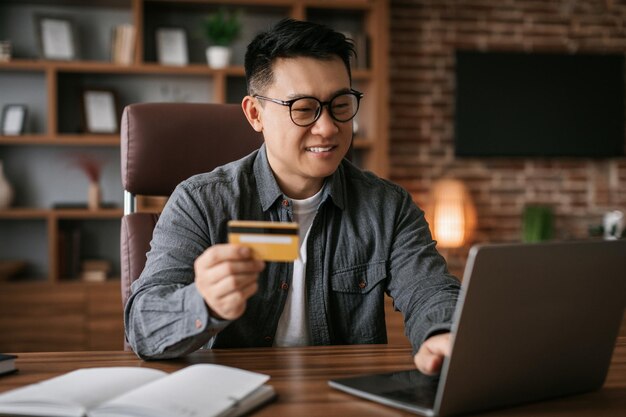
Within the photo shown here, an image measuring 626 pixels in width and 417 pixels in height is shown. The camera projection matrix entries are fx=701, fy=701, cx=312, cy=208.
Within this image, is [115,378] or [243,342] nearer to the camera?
[115,378]

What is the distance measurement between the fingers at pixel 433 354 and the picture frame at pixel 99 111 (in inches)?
109

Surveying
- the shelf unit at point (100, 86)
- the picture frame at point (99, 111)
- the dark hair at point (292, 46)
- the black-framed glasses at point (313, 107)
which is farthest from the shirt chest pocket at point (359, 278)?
the picture frame at point (99, 111)

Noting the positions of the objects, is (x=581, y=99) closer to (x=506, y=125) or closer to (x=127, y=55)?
(x=506, y=125)

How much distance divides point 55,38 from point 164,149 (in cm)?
215

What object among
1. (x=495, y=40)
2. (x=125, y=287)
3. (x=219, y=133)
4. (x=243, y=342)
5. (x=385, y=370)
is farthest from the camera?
(x=495, y=40)

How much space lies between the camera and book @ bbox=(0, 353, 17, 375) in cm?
103

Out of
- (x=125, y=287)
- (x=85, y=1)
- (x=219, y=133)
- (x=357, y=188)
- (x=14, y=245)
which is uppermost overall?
(x=85, y=1)

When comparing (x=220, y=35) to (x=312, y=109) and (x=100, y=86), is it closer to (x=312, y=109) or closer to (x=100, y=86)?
(x=100, y=86)

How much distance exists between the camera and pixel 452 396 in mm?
818

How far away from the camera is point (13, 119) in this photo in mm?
3445

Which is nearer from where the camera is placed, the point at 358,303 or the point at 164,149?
the point at 358,303

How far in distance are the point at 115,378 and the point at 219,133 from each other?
841mm

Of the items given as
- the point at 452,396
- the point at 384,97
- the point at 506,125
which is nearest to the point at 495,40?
the point at 506,125

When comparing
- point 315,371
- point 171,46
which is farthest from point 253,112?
point 171,46
